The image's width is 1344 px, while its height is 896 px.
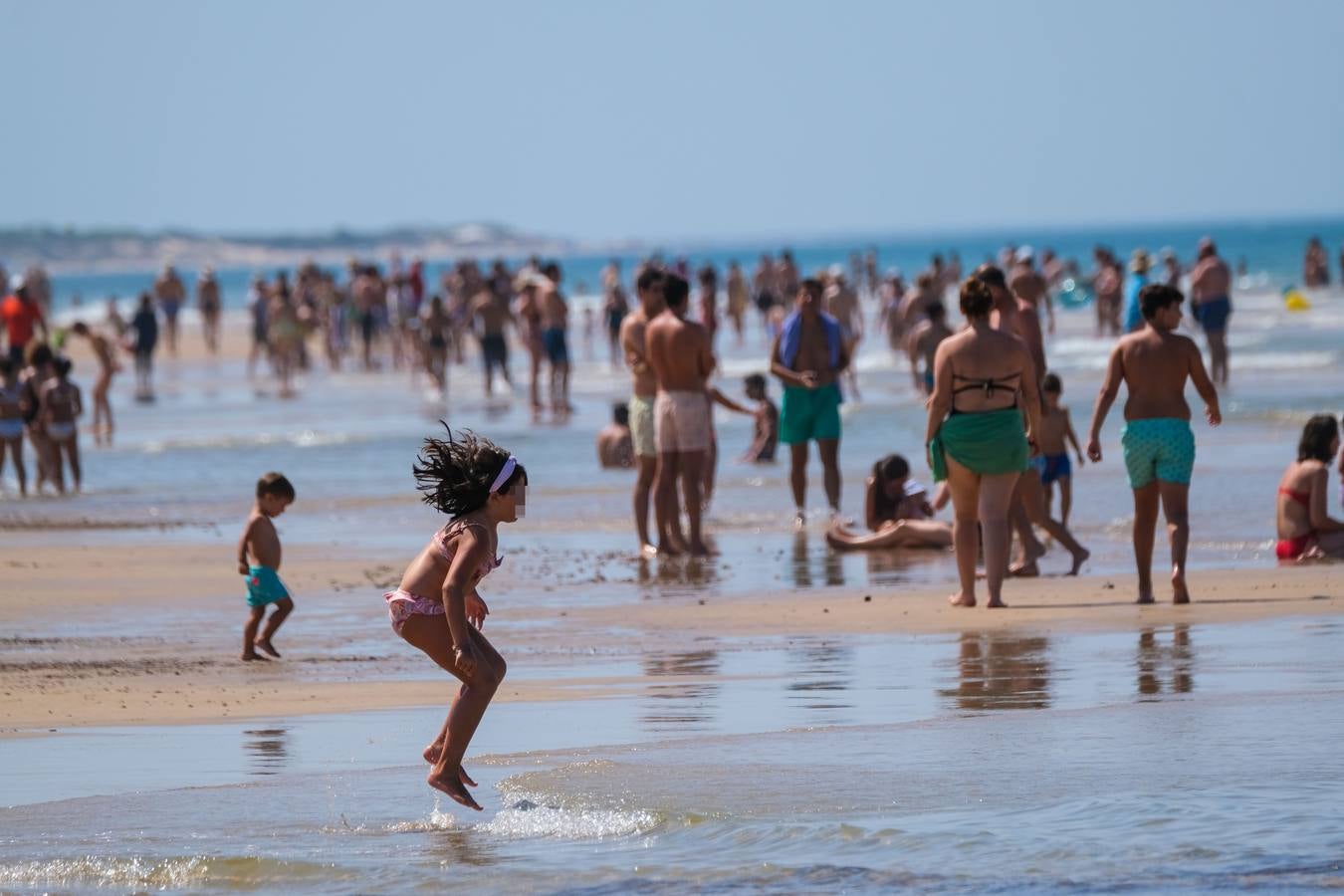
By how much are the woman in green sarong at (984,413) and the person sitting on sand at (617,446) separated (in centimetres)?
844

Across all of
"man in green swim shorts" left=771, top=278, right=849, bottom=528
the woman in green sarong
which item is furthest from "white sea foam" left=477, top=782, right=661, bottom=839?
"man in green swim shorts" left=771, top=278, right=849, bottom=528

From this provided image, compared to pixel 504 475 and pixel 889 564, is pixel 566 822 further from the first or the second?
pixel 889 564

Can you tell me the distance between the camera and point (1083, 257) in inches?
4688

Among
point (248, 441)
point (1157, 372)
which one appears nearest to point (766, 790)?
point (1157, 372)

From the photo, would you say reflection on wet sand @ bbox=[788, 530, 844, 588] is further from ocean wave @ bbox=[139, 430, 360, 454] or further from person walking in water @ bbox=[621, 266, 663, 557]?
ocean wave @ bbox=[139, 430, 360, 454]

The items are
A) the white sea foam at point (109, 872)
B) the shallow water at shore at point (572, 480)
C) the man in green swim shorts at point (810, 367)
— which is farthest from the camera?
the man in green swim shorts at point (810, 367)

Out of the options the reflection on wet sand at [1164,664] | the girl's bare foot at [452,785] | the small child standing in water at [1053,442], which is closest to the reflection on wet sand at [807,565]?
the small child standing in water at [1053,442]

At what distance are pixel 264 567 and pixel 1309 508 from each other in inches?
226

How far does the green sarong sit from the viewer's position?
385 inches

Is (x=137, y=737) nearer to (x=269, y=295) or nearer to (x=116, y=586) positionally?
(x=116, y=586)

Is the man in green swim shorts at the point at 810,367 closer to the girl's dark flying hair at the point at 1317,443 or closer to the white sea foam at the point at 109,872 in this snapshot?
the girl's dark flying hair at the point at 1317,443

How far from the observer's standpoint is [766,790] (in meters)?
6.59

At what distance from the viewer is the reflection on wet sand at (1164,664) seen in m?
7.98

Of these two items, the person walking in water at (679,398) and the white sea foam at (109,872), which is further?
the person walking in water at (679,398)
